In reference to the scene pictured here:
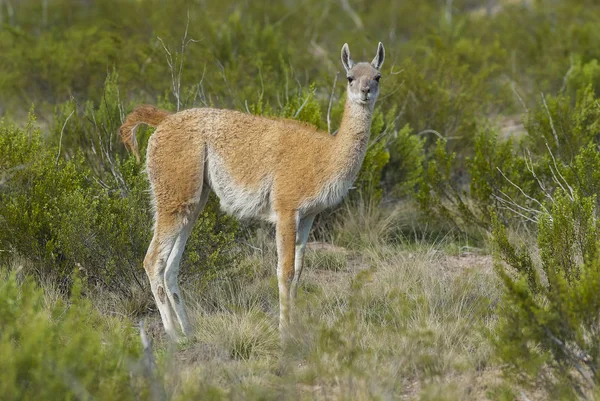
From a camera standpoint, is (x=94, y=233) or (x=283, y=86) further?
(x=283, y=86)

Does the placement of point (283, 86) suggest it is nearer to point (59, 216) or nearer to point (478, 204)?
point (478, 204)

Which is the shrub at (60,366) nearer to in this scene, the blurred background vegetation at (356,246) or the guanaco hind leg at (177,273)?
the blurred background vegetation at (356,246)

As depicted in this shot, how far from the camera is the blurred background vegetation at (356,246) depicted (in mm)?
4516

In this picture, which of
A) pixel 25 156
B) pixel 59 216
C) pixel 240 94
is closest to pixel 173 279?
pixel 59 216

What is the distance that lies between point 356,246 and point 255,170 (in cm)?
238

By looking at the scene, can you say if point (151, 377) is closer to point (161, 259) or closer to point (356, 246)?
point (161, 259)

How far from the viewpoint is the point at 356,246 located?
8.00 meters

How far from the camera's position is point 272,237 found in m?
7.86

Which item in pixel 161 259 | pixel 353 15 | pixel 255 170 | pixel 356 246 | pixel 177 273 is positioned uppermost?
pixel 255 170

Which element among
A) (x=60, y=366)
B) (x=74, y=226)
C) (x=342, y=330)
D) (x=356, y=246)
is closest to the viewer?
(x=60, y=366)

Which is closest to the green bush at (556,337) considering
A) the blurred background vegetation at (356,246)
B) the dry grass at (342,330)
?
the blurred background vegetation at (356,246)


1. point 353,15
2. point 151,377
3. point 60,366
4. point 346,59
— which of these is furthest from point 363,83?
point 353,15

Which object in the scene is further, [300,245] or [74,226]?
[74,226]

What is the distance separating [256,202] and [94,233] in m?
1.38
